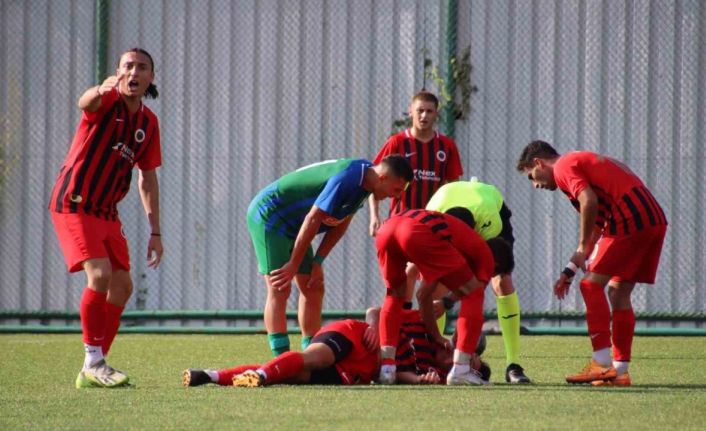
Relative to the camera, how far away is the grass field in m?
4.79

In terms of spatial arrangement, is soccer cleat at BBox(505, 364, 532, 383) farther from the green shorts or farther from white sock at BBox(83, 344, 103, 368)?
white sock at BBox(83, 344, 103, 368)

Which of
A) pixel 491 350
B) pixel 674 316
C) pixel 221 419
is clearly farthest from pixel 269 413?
pixel 674 316

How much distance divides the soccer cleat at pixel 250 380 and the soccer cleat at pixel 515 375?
4.88 feet

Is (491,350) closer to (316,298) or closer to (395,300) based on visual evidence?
(316,298)

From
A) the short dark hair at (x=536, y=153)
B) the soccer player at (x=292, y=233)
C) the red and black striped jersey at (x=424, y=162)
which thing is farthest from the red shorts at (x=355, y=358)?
the red and black striped jersey at (x=424, y=162)

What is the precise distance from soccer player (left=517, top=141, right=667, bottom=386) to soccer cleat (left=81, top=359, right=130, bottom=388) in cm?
237

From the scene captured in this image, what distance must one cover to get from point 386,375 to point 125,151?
1.87 m

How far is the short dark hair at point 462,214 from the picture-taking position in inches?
280

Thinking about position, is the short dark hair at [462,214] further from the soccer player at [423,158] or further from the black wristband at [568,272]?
the soccer player at [423,158]

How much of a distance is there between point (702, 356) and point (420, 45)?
4.18m

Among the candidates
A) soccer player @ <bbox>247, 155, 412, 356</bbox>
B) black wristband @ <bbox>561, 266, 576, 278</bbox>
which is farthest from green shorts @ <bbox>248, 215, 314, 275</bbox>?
black wristband @ <bbox>561, 266, 576, 278</bbox>

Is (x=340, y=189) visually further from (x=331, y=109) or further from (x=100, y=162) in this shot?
(x=331, y=109)

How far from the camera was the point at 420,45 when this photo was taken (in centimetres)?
1148

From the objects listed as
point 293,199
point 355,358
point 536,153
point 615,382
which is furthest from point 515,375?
point 293,199
